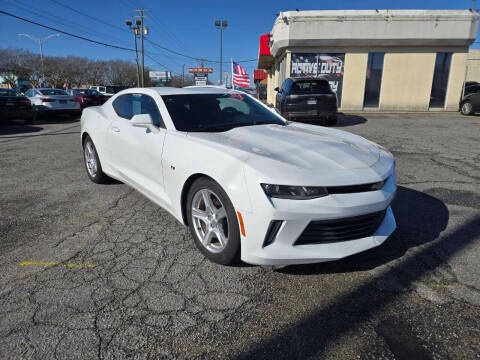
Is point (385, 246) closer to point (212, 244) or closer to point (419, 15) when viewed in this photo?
point (212, 244)

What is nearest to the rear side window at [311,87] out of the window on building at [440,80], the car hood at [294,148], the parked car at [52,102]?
the car hood at [294,148]

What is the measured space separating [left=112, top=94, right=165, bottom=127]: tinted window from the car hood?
74 centimetres

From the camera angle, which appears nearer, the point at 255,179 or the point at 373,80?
the point at 255,179

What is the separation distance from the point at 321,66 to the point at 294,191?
17.6 metres

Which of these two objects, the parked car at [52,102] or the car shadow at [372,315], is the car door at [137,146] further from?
the parked car at [52,102]

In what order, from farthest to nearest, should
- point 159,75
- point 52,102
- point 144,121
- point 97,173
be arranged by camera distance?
point 159,75, point 52,102, point 97,173, point 144,121

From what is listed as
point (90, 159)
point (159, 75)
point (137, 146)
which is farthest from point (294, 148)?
point (159, 75)

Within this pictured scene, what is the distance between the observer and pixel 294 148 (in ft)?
9.53

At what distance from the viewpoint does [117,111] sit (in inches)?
177

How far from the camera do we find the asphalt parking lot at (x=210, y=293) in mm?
2000

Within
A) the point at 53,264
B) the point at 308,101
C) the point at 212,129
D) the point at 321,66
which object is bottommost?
the point at 53,264

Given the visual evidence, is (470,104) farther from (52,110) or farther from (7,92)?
(7,92)

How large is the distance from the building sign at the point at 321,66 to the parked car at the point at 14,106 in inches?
506

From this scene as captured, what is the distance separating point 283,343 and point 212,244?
1131 millimetres
